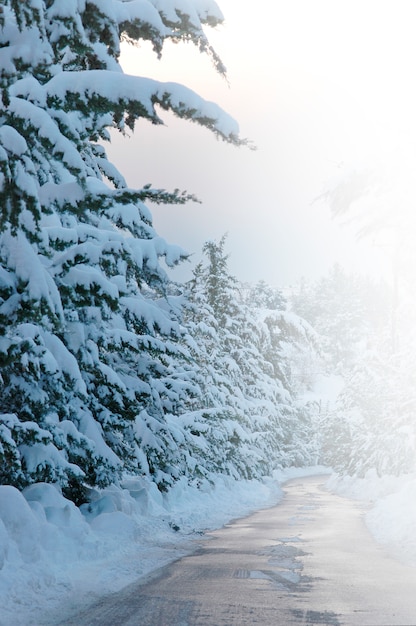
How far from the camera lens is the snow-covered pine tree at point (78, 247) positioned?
20.4ft

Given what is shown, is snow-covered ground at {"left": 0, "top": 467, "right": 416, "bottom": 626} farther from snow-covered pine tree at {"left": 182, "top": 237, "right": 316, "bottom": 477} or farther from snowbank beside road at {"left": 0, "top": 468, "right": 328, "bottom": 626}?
snow-covered pine tree at {"left": 182, "top": 237, "right": 316, "bottom": 477}

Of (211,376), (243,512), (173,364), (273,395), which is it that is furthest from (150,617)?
(273,395)

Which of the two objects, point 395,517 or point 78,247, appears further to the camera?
point 395,517

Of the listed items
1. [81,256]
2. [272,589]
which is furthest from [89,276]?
[272,589]

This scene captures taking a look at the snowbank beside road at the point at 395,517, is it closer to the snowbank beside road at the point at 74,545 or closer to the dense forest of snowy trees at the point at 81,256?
the snowbank beside road at the point at 74,545

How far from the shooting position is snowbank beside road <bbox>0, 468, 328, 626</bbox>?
295 inches

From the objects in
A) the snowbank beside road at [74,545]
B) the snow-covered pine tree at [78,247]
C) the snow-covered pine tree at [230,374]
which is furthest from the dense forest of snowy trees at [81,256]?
the snow-covered pine tree at [230,374]

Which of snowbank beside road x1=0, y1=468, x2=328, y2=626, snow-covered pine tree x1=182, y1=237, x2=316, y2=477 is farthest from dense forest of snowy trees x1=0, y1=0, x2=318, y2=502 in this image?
snow-covered pine tree x1=182, y1=237, x2=316, y2=477

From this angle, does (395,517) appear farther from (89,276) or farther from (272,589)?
(89,276)

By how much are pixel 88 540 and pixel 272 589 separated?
3334 mm

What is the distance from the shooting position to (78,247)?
9.24m

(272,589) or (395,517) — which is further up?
(272,589)

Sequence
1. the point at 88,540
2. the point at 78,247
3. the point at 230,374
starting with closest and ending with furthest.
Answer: the point at 78,247
the point at 88,540
the point at 230,374

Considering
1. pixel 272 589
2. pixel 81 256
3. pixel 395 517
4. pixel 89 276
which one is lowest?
pixel 395 517
